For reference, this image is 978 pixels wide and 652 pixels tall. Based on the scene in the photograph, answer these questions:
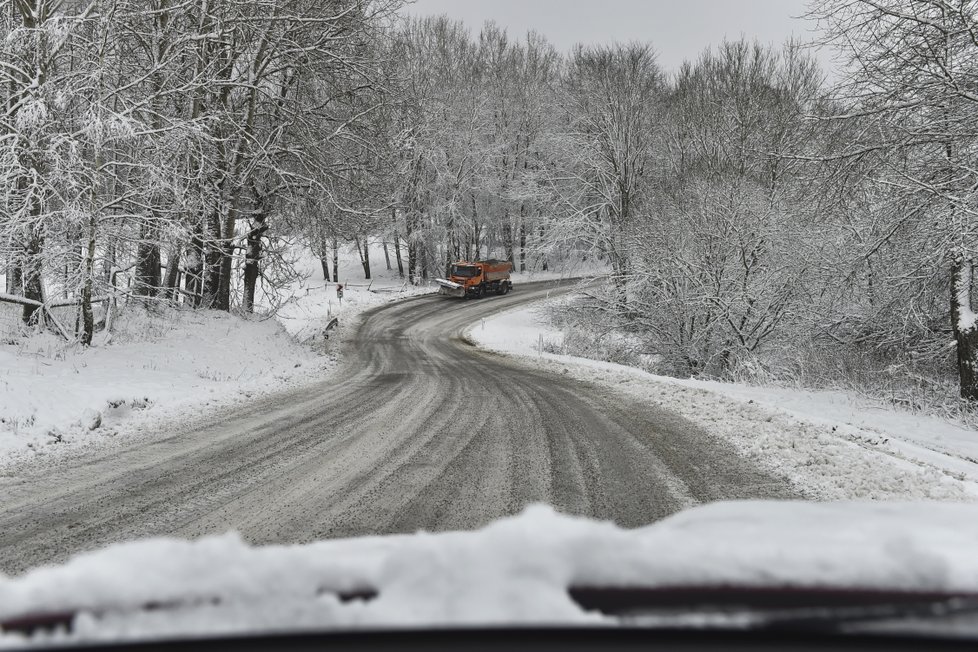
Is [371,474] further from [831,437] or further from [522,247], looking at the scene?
[522,247]

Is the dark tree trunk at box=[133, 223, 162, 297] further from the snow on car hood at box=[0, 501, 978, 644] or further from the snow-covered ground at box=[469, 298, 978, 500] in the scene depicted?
the snow on car hood at box=[0, 501, 978, 644]

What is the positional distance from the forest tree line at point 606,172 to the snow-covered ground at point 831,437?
9.16 feet

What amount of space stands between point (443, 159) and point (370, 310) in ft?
42.6

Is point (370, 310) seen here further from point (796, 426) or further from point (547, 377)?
point (796, 426)

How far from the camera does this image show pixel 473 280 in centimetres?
3531

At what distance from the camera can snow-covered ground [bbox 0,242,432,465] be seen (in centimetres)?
715

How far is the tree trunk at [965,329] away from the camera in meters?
9.76

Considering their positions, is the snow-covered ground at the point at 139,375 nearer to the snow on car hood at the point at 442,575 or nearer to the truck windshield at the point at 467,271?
the snow on car hood at the point at 442,575

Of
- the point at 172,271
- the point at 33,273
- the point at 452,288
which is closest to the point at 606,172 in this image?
the point at 452,288

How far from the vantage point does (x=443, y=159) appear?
124ft

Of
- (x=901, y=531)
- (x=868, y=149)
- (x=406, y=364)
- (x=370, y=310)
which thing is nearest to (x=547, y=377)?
(x=406, y=364)

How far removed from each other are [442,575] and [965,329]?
12357 millimetres

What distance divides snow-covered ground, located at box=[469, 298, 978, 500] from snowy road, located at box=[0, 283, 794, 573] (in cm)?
46

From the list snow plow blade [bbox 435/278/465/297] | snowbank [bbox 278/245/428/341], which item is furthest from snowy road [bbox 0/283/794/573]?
snow plow blade [bbox 435/278/465/297]
